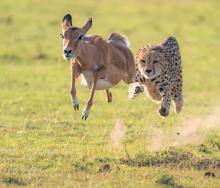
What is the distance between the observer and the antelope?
1048cm

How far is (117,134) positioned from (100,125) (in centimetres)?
86

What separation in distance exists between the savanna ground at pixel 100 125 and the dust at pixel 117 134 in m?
0.01

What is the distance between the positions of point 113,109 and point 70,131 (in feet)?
8.57

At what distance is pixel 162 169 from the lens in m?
10.1

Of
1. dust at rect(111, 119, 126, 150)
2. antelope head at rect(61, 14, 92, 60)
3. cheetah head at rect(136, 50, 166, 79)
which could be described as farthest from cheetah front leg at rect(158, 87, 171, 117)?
antelope head at rect(61, 14, 92, 60)

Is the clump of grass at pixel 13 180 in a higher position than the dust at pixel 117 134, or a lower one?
lower

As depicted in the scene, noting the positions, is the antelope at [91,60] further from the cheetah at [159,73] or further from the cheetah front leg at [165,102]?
the cheetah front leg at [165,102]

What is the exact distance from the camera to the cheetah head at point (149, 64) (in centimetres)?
1105

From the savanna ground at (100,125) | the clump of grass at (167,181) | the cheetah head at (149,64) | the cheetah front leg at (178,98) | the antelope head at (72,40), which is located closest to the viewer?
the clump of grass at (167,181)

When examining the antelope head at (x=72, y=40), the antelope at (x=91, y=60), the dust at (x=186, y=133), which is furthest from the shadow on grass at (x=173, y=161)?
the antelope head at (x=72, y=40)

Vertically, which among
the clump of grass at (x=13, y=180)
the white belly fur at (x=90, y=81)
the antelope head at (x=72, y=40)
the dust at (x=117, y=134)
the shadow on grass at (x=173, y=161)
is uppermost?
the antelope head at (x=72, y=40)

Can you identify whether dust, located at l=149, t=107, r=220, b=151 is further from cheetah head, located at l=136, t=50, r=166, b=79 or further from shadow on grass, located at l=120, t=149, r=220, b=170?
cheetah head, located at l=136, t=50, r=166, b=79

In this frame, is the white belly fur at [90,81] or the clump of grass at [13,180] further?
the white belly fur at [90,81]

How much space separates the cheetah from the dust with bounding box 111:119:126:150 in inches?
30.3
